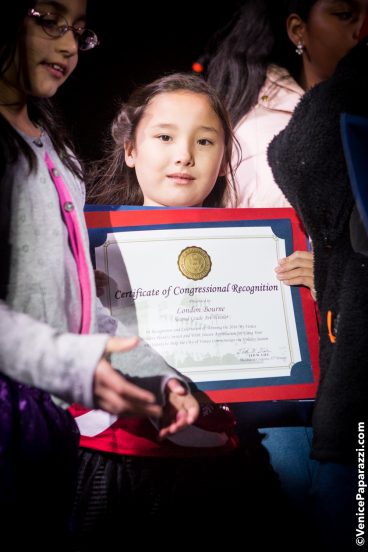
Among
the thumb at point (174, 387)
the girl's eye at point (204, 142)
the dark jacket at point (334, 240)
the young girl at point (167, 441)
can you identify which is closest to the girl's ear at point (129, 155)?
the young girl at point (167, 441)

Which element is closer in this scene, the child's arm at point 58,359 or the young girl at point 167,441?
the child's arm at point 58,359

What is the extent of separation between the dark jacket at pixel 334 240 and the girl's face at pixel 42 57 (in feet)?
Result: 1.05

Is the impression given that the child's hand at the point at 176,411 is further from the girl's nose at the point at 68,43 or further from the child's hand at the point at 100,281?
the girl's nose at the point at 68,43

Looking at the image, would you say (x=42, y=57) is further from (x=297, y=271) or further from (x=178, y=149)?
(x=297, y=271)

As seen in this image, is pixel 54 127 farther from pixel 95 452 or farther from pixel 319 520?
pixel 319 520

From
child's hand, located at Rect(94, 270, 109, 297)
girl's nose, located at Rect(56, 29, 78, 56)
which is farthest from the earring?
child's hand, located at Rect(94, 270, 109, 297)

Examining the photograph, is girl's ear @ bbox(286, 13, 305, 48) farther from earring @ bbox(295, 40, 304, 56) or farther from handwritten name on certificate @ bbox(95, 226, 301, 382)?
handwritten name on certificate @ bbox(95, 226, 301, 382)

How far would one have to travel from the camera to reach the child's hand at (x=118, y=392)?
0.71 m

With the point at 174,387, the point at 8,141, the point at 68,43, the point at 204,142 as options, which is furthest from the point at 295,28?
the point at 174,387

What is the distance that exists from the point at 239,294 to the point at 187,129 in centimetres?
26

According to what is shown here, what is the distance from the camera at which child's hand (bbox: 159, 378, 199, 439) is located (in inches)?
30.7

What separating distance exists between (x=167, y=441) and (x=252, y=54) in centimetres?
62

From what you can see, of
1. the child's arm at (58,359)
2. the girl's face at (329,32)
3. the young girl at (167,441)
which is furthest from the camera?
the girl's face at (329,32)

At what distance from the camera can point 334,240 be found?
79cm
